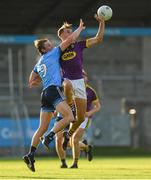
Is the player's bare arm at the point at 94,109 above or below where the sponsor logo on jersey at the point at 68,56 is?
below

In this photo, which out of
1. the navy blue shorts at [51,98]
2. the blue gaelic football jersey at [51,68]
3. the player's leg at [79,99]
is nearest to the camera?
the navy blue shorts at [51,98]

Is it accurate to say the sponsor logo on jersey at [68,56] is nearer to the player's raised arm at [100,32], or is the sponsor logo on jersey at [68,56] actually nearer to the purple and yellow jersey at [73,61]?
the purple and yellow jersey at [73,61]

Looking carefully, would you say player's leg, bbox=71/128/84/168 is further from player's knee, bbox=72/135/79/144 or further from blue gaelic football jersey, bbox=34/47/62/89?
blue gaelic football jersey, bbox=34/47/62/89

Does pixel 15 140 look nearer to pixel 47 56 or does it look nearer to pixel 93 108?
pixel 93 108

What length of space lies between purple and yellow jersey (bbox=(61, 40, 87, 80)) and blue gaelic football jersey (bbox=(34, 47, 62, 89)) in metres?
0.98

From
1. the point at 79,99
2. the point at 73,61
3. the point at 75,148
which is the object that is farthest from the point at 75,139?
the point at 73,61

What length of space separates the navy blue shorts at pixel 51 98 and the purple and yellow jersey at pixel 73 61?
1222 mm

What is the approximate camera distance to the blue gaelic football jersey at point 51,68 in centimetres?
1330

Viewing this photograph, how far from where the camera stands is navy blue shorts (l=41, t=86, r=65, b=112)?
1318 cm

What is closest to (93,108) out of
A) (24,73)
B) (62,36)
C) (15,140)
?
(62,36)

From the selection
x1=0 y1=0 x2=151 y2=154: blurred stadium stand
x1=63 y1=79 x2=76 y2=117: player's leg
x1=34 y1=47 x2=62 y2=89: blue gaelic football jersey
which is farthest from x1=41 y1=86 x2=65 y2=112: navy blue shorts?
x1=0 y1=0 x2=151 y2=154: blurred stadium stand

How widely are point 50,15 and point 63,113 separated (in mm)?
22367

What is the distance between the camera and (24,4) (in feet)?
108

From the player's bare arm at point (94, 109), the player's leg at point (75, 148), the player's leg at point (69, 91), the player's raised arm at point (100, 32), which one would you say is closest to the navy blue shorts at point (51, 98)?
the player's leg at point (69, 91)
